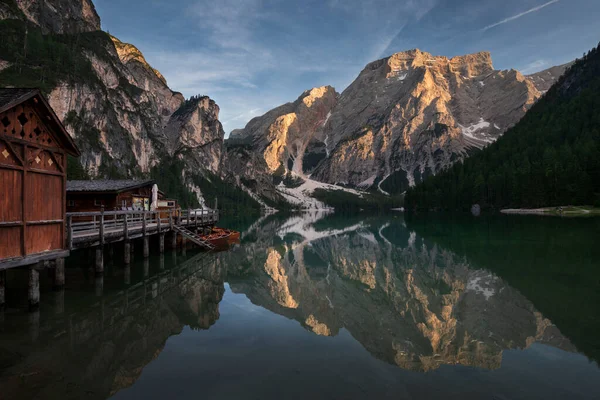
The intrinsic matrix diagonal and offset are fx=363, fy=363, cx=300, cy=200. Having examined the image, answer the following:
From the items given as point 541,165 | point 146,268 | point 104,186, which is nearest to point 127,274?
point 146,268

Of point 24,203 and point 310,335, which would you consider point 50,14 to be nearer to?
point 24,203

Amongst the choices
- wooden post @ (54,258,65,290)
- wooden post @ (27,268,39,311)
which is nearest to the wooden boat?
wooden post @ (54,258,65,290)

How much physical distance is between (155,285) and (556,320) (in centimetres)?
2245

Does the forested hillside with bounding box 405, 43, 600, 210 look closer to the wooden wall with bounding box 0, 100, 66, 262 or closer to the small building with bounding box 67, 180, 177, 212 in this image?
the small building with bounding box 67, 180, 177, 212

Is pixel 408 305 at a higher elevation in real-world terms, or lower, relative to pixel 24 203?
lower

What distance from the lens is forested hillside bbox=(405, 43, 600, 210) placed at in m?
105

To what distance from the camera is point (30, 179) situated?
17.3 metres

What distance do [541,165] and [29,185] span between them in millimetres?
138733

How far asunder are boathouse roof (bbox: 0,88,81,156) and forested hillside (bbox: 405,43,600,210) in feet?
381

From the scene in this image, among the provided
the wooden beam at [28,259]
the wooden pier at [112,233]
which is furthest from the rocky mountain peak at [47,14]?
the wooden beam at [28,259]

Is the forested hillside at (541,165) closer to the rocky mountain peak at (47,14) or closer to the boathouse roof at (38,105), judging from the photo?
the boathouse roof at (38,105)

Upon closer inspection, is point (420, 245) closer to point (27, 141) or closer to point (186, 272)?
point (186, 272)

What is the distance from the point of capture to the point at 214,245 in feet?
141

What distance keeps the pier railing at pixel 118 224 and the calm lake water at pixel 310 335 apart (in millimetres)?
2938
